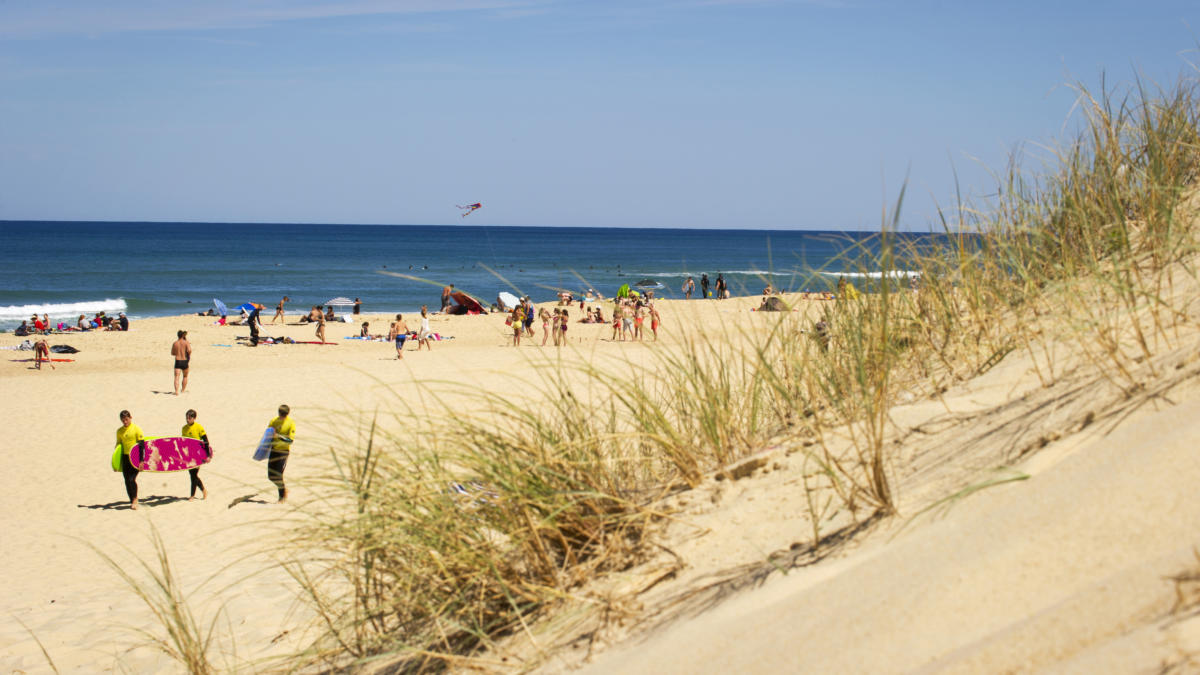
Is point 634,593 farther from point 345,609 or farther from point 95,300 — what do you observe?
point 95,300

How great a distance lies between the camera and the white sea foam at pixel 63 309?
35094 millimetres

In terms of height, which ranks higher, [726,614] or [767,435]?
[767,435]

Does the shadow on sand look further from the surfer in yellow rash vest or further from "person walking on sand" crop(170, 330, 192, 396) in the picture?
"person walking on sand" crop(170, 330, 192, 396)

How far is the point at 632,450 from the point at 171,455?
26.4ft

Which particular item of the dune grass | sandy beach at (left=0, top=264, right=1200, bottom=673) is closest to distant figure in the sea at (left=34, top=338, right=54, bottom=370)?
sandy beach at (left=0, top=264, right=1200, bottom=673)

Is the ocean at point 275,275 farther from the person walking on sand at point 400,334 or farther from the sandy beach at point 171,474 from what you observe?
the person walking on sand at point 400,334

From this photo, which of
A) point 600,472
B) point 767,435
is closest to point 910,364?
point 767,435

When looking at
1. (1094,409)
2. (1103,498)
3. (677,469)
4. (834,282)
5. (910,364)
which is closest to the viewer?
(1103,498)

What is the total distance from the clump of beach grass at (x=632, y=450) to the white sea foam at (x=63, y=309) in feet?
124

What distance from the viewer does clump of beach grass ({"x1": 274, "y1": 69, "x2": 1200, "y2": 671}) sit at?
2.54m

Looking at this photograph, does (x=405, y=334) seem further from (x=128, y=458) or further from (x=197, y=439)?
(x=128, y=458)

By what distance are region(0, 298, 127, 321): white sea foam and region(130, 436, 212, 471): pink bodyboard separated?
29976mm

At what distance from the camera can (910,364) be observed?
3.59m

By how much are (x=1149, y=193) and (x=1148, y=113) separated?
747 millimetres
